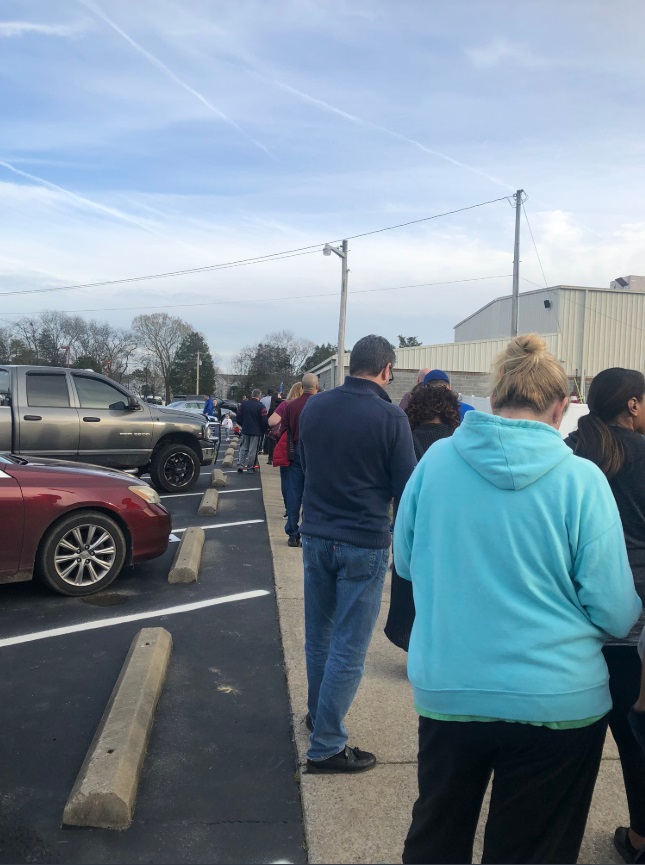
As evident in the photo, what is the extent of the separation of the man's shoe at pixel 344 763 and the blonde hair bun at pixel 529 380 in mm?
2006

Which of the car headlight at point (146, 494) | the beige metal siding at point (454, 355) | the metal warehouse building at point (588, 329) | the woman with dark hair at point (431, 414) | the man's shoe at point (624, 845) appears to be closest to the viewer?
the man's shoe at point (624, 845)

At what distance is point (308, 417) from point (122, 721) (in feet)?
5.59

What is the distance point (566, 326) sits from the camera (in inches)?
1455

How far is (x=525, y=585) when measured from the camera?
1.84 m

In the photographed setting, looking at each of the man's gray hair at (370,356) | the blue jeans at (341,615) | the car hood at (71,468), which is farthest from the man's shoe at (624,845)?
the car hood at (71,468)

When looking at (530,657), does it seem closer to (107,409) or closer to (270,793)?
(270,793)

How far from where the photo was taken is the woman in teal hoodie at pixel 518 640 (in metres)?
1.83

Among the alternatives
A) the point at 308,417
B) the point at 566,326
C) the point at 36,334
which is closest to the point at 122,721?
the point at 308,417

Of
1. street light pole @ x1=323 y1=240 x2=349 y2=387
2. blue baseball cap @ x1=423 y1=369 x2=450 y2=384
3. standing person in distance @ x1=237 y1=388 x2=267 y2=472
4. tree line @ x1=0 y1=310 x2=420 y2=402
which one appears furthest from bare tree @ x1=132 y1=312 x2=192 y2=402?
blue baseball cap @ x1=423 y1=369 x2=450 y2=384

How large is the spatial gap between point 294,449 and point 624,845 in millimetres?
5365

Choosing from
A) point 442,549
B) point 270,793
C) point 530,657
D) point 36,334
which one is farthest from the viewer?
point 36,334

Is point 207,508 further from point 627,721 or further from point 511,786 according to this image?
point 511,786

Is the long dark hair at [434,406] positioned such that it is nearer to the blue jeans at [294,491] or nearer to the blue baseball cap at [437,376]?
the blue baseball cap at [437,376]

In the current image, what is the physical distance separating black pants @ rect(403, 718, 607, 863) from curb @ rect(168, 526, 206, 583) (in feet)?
16.0
